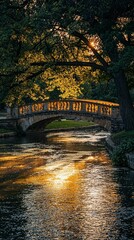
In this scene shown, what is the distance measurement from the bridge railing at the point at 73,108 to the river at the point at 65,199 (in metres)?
12.8

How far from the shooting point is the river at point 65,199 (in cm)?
1295

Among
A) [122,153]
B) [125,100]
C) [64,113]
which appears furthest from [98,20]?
[64,113]

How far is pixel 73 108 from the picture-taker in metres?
46.3

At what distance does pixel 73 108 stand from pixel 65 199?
2968 centimetres

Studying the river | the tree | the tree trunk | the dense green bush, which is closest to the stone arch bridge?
the tree trunk

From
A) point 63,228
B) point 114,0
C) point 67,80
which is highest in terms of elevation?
point 114,0

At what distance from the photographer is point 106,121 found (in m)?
42.8

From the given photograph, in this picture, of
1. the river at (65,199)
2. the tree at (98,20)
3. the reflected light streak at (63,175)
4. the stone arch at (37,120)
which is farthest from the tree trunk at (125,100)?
the stone arch at (37,120)

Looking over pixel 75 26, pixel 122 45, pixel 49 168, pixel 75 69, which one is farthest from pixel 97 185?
pixel 75 69

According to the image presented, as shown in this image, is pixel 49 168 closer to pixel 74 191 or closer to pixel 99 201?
pixel 74 191

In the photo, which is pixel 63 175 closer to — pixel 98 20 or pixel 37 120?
pixel 98 20

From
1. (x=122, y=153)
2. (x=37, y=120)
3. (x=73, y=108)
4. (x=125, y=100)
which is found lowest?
(x=122, y=153)

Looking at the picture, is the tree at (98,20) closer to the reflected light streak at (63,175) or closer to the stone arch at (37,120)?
the reflected light streak at (63,175)

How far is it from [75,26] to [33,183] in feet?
27.3
